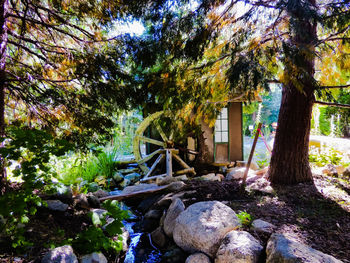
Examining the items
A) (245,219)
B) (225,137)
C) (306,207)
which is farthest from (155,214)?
(225,137)

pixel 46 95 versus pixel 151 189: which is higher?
pixel 46 95

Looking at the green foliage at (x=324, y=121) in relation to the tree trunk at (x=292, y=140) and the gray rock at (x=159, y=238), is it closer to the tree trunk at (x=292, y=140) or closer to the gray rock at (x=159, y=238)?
the tree trunk at (x=292, y=140)

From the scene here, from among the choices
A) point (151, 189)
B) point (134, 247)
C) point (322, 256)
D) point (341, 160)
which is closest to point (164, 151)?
point (151, 189)

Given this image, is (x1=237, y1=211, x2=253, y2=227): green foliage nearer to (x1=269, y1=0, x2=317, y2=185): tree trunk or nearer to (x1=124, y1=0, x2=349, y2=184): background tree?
(x1=124, y1=0, x2=349, y2=184): background tree

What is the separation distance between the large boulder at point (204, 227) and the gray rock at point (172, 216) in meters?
0.26

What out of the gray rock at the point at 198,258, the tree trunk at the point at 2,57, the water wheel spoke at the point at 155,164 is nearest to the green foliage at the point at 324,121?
the water wheel spoke at the point at 155,164

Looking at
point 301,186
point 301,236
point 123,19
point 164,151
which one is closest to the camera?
point 301,236

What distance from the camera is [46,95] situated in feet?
8.68

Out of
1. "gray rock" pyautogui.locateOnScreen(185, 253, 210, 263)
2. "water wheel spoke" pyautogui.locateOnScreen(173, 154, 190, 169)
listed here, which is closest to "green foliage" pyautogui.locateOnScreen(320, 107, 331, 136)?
"water wheel spoke" pyautogui.locateOnScreen(173, 154, 190, 169)

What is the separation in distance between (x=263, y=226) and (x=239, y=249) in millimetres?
472

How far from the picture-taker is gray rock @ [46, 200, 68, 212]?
9.53ft

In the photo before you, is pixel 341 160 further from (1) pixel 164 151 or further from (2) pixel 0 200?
(2) pixel 0 200

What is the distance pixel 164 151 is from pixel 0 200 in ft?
16.3

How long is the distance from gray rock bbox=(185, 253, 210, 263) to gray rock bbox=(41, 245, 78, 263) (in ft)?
3.50
